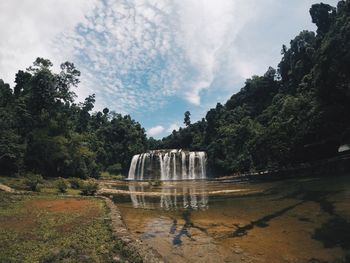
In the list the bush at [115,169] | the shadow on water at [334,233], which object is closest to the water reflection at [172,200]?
the shadow on water at [334,233]

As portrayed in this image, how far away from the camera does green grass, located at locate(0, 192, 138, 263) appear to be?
22.7ft

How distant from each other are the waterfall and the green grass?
5200 centimetres

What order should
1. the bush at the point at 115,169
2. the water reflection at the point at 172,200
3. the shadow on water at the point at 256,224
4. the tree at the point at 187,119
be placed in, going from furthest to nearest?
the tree at the point at 187,119, the bush at the point at 115,169, the water reflection at the point at 172,200, the shadow on water at the point at 256,224

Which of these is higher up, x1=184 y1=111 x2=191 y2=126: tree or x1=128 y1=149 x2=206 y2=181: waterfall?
x1=184 y1=111 x2=191 y2=126: tree

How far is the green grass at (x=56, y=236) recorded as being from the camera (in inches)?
273

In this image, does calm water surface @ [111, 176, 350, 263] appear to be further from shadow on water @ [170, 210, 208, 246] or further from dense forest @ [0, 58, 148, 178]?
dense forest @ [0, 58, 148, 178]

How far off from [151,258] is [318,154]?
38.5m

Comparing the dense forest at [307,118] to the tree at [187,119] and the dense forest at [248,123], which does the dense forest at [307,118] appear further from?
the tree at [187,119]

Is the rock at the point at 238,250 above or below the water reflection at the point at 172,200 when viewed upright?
below

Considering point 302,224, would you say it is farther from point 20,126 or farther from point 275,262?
point 20,126

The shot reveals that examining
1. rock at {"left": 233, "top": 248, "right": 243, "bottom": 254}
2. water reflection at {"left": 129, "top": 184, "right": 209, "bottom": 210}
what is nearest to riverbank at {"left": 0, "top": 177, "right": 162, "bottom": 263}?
rock at {"left": 233, "top": 248, "right": 243, "bottom": 254}

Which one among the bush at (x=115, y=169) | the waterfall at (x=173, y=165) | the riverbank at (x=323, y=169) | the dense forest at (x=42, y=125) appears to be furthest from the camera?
the bush at (x=115, y=169)

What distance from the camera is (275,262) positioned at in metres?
7.13

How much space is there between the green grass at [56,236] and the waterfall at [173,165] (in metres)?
52.0
